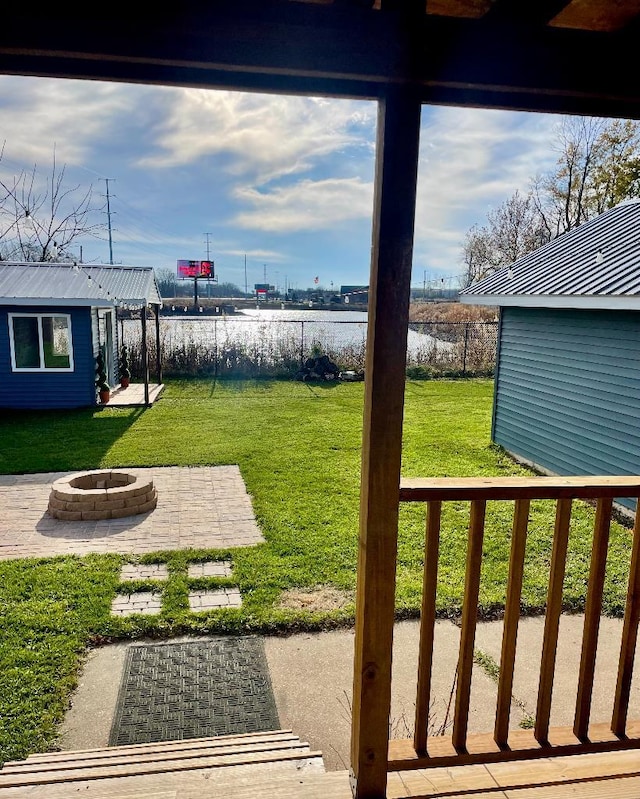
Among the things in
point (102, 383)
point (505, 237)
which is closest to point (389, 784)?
point (102, 383)

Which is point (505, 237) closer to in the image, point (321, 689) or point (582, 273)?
point (582, 273)

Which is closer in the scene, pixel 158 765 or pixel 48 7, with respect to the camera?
pixel 48 7

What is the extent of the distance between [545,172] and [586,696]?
1889cm

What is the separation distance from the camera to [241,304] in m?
21.5

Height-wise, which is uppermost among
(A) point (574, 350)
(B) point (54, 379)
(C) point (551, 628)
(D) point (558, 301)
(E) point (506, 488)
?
(D) point (558, 301)

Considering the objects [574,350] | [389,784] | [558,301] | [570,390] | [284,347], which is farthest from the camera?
[284,347]

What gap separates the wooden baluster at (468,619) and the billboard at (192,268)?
27795 mm

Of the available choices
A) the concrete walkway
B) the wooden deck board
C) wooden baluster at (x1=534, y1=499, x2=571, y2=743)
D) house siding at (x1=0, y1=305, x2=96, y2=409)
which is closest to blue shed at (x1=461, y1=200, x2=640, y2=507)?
the concrete walkway

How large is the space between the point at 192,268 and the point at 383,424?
2854cm

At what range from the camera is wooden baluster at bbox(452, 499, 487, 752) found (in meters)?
1.84

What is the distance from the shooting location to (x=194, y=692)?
9.64 ft

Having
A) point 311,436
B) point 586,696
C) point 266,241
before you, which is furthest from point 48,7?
point 266,241

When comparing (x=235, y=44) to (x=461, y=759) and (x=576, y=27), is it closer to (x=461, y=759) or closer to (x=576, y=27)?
(x=576, y=27)

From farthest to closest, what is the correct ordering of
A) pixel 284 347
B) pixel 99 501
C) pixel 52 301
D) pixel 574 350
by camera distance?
pixel 284 347 < pixel 52 301 < pixel 574 350 < pixel 99 501
